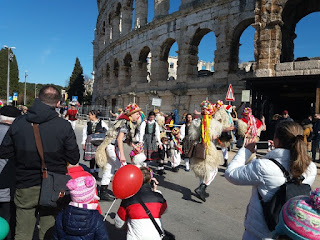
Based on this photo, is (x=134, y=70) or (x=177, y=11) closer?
(x=177, y=11)

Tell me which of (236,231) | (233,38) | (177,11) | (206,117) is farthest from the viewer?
(177,11)

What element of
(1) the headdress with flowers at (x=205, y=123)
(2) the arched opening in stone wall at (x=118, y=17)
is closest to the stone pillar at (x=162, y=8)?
(2) the arched opening in stone wall at (x=118, y=17)

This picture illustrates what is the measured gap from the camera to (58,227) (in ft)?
7.83

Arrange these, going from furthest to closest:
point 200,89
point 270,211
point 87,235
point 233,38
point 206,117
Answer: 1. point 200,89
2. point 233,38
3. point 206,117
4. point 87,235
5. point 270,211

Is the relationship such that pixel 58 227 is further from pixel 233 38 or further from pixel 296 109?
pixel 296 109

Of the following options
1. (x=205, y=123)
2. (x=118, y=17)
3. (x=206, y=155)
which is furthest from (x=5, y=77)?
(x=206, y=155)

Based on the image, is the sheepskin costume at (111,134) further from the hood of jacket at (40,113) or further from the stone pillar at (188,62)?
the stone pillar at (188,62)

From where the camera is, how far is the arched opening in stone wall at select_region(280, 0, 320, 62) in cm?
1303

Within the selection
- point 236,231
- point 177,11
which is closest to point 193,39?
point 177,11

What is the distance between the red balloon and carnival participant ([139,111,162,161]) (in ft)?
12.7

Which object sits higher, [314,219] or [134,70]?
[134,70]

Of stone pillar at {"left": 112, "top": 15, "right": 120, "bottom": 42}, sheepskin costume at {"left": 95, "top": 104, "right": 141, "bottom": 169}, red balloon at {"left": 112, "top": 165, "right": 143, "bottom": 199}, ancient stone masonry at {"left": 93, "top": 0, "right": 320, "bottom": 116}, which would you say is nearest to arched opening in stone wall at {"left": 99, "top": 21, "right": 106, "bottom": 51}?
stone pillar at {"left": 112, "top": 15, "right": 120, "bottom": 42}

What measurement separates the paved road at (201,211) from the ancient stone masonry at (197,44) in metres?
8.11

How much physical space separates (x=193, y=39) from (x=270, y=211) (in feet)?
51.3
